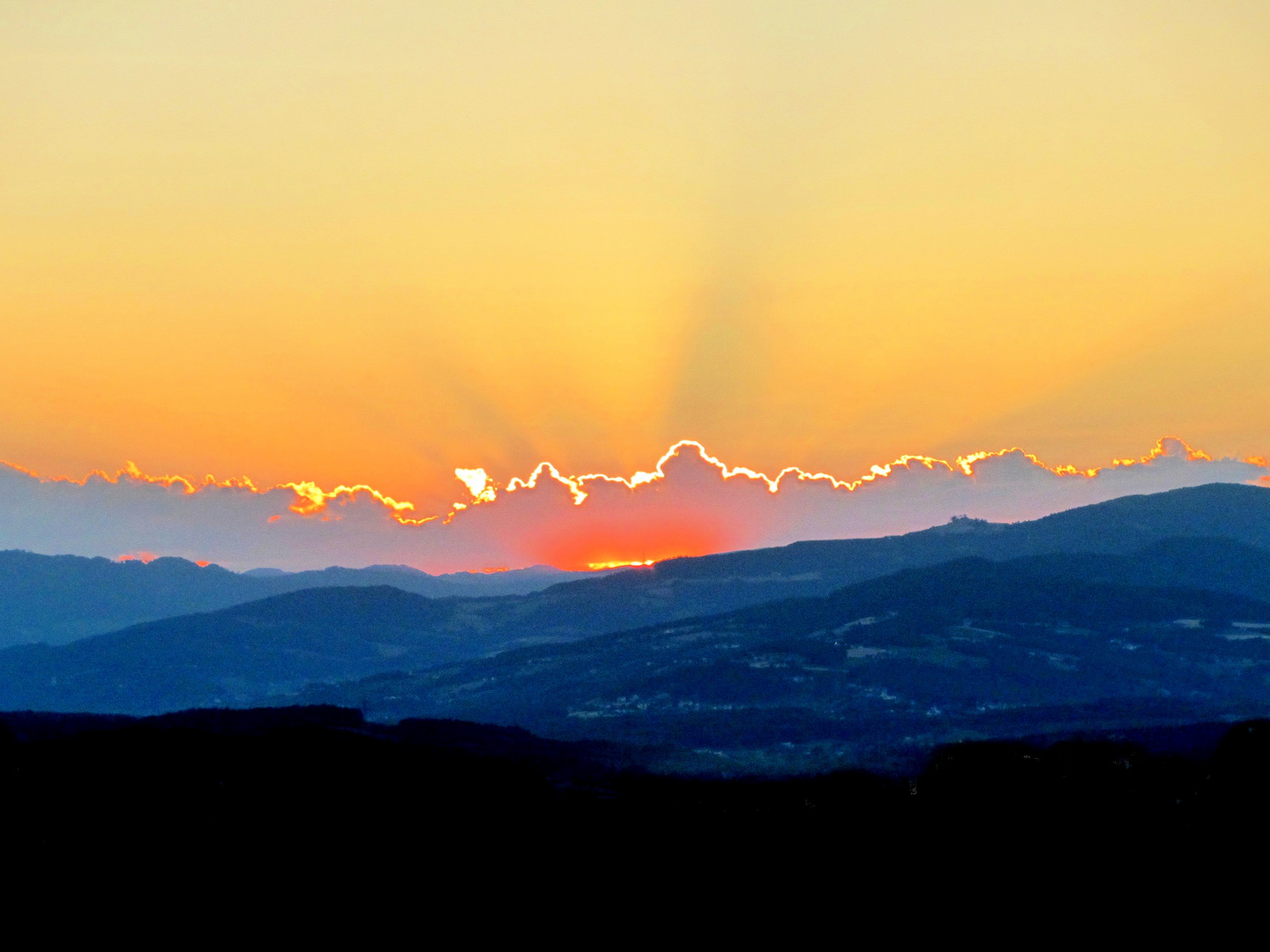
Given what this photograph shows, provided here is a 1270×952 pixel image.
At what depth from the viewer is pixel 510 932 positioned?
67.9 metres

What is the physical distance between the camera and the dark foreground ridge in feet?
241

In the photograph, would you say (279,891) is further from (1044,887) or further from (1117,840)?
(1117,840)

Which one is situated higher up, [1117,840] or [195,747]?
[195,747]

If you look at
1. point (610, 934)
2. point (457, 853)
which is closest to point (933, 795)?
point (610, 934)

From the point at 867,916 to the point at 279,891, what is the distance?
34.4 m

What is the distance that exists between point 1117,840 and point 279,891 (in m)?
48.4

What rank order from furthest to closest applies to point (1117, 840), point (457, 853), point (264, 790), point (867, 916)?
point (264, 790) < point (457, 853) < point (1117, 840) < point (867, 916)

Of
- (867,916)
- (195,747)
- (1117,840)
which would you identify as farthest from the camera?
(195,747)

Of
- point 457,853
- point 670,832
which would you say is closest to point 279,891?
point 457,853

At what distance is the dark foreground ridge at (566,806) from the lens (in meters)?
73.4

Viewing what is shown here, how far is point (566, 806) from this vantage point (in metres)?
93.3

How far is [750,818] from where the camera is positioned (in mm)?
83938

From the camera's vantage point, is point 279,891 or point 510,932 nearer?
point 510,932

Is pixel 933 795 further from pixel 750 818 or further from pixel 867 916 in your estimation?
pixel 867 916
